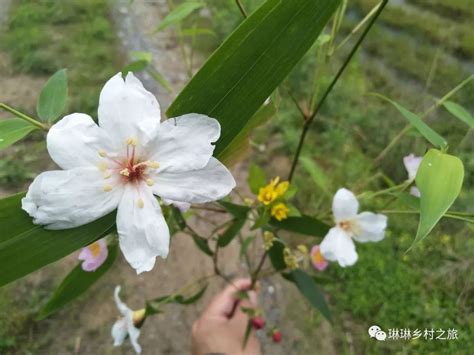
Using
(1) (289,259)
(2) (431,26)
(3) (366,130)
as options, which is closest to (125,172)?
(1) (289,259)

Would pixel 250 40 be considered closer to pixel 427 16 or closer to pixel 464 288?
pixel 464 288

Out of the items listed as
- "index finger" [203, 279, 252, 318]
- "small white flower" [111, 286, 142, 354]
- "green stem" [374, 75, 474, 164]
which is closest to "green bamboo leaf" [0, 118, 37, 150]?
"small white flower" [111, 286, 142, 354]

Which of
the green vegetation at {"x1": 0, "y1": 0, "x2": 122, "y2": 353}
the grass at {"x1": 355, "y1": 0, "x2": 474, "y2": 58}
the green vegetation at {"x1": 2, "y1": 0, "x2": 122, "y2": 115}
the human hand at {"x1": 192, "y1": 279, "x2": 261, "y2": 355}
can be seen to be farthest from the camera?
the grass at {"x1": 355, "y1": 0, "x2": 474, "y2": 58}

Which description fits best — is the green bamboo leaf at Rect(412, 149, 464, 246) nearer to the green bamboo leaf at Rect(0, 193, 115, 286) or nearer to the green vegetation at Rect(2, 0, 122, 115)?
the green bamboo leaf at Rect(0, 193, 115, 286)

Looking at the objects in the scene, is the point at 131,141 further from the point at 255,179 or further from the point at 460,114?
the point at 460,114

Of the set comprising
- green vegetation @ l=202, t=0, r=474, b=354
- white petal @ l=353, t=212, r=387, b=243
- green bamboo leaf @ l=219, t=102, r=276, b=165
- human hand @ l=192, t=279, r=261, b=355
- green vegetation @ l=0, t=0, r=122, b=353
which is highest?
green bamboo leaf @ l=219, t=102, r=276, b=165

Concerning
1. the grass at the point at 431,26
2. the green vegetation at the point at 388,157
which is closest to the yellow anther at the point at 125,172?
the green vegetation at the point at 388,157
